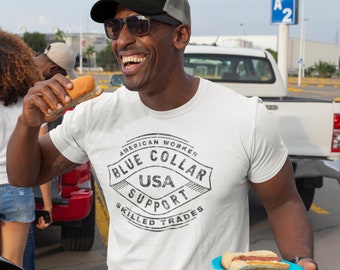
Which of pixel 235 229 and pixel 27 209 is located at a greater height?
pixel 235 229

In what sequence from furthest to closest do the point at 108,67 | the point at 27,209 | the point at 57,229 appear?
the point at 108,67 → the point at 57,229 → the point at 27,209

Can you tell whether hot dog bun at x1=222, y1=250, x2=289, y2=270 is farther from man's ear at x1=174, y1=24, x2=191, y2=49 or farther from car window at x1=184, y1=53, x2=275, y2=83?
car window at x1=184, y1=53, x2=275, y2=83

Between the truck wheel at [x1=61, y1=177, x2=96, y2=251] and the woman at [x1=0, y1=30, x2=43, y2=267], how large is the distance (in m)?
1.87

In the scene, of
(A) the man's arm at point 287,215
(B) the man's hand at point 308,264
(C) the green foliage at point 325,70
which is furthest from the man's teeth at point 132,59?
(C) the green foliage at point 325,70

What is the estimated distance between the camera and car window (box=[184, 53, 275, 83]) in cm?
809

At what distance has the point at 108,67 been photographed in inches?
3228

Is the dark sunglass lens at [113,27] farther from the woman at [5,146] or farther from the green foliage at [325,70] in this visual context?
the green foliage at [325,70]

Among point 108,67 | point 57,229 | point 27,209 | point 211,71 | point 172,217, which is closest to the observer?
point 172,217

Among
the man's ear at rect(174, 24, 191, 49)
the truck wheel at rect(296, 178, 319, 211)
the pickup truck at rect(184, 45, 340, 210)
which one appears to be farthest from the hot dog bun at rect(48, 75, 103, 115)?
the truck wheel at rect(296, 178, 319, 211)

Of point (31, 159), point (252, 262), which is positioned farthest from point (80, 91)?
point (252, 262)

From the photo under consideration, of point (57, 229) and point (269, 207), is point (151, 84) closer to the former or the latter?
point (269, 207)

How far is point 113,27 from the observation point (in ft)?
6.55

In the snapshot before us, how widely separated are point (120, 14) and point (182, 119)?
41 cm

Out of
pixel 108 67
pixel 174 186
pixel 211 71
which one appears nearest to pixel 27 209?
pixel 174 186
